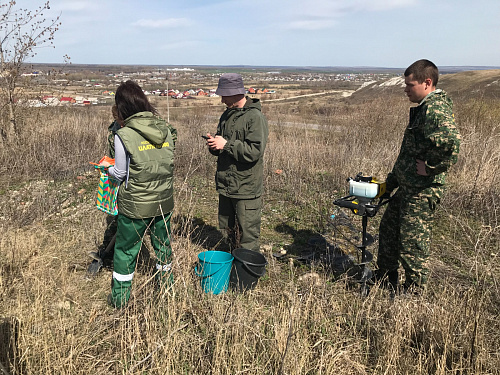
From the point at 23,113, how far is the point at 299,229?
7035 mm

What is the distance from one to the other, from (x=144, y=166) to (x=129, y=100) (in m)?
0.51

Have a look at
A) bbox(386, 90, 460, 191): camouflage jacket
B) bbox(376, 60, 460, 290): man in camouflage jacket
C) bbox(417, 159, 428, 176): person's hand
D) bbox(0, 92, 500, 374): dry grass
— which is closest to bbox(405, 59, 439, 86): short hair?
bbox(376, 60, 460, 290): man in camouflage jacket

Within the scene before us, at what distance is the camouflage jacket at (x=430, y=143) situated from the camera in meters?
2.63

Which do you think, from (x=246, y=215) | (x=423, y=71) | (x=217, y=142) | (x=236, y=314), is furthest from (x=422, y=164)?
(x=236, y=314)

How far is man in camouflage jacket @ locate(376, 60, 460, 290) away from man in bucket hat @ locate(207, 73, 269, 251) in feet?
4.16

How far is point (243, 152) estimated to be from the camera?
3227 mm

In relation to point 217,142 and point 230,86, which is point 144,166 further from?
point 230,86

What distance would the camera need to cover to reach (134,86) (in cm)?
272

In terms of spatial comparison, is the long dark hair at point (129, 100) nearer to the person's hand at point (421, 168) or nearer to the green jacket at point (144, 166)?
the green jacket at point (144, 166)

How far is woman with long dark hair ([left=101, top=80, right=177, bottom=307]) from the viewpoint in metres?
2.63

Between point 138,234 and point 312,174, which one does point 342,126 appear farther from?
point 138,234

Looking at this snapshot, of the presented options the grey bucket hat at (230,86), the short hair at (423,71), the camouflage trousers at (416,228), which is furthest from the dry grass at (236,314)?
the short hair at (423,71)

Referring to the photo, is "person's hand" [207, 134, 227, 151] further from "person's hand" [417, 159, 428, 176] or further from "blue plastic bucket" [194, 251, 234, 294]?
"person's hand" [417, 159, 428, 176]

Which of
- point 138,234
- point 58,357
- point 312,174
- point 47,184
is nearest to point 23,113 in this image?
point 47,184
